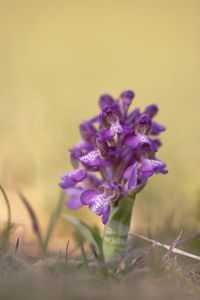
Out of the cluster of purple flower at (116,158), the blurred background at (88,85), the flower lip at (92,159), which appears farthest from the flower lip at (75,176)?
the blurred background at (88,85)

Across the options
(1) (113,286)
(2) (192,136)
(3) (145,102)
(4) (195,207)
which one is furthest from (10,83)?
(1) (113,286)

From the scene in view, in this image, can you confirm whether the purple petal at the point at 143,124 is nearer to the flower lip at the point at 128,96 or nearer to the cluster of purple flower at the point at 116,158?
the cluster of purple flower at the point at 116,158

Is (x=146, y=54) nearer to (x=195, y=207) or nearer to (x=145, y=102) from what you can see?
(x=145, y=102)

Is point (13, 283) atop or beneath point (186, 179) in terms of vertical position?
beneath

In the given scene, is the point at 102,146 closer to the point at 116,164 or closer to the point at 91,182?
the point at 116,164

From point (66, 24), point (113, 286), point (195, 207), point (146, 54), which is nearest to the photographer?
point (113, 286)

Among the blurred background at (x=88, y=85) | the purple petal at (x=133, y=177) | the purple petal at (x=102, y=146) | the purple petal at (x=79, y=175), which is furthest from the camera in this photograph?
the blurred background at (x=88, y=85)
